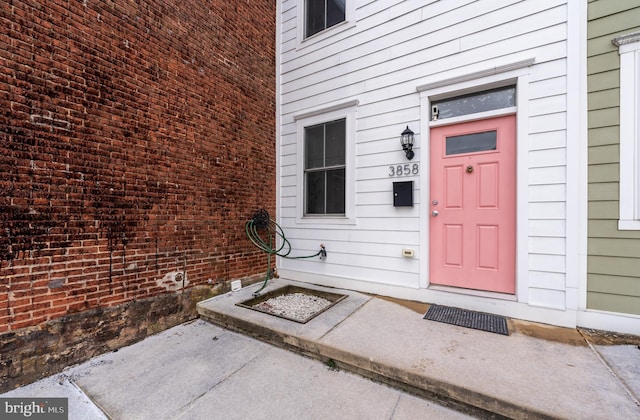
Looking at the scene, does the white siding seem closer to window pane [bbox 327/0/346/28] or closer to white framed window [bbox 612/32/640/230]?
window pane [bbox 327/0/346/28]

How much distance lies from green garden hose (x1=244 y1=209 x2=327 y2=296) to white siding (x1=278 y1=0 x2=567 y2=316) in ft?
0.48

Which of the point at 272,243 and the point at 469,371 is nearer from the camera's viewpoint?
the point at 469,371

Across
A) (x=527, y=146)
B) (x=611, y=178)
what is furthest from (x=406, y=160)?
(x=611, y=178)

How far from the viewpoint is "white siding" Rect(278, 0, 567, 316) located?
106 inches

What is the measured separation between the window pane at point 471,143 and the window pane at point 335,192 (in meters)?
1.45

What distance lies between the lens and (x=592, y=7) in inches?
101

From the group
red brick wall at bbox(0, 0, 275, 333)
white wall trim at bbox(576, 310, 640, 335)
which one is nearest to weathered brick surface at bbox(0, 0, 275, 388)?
red brick wall at bbox(0, 0, 275, 333)

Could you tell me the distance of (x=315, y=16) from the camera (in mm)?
4375

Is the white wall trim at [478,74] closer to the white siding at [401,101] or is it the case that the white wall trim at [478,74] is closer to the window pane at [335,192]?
the white siding at [401,101]

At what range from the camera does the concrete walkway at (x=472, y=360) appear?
1.67 metres

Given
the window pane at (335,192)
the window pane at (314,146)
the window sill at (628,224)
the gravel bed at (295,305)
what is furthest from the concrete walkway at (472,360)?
the window pane at (314,146)

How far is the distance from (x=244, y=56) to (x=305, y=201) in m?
2.31

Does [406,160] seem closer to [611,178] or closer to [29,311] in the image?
[611,178]

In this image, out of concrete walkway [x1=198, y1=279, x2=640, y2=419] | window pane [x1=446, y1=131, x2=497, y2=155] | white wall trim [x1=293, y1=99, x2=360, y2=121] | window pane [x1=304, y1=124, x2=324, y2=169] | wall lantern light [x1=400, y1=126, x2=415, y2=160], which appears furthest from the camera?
window pane [x1=304, y1=124, x2=324, y2=169]
